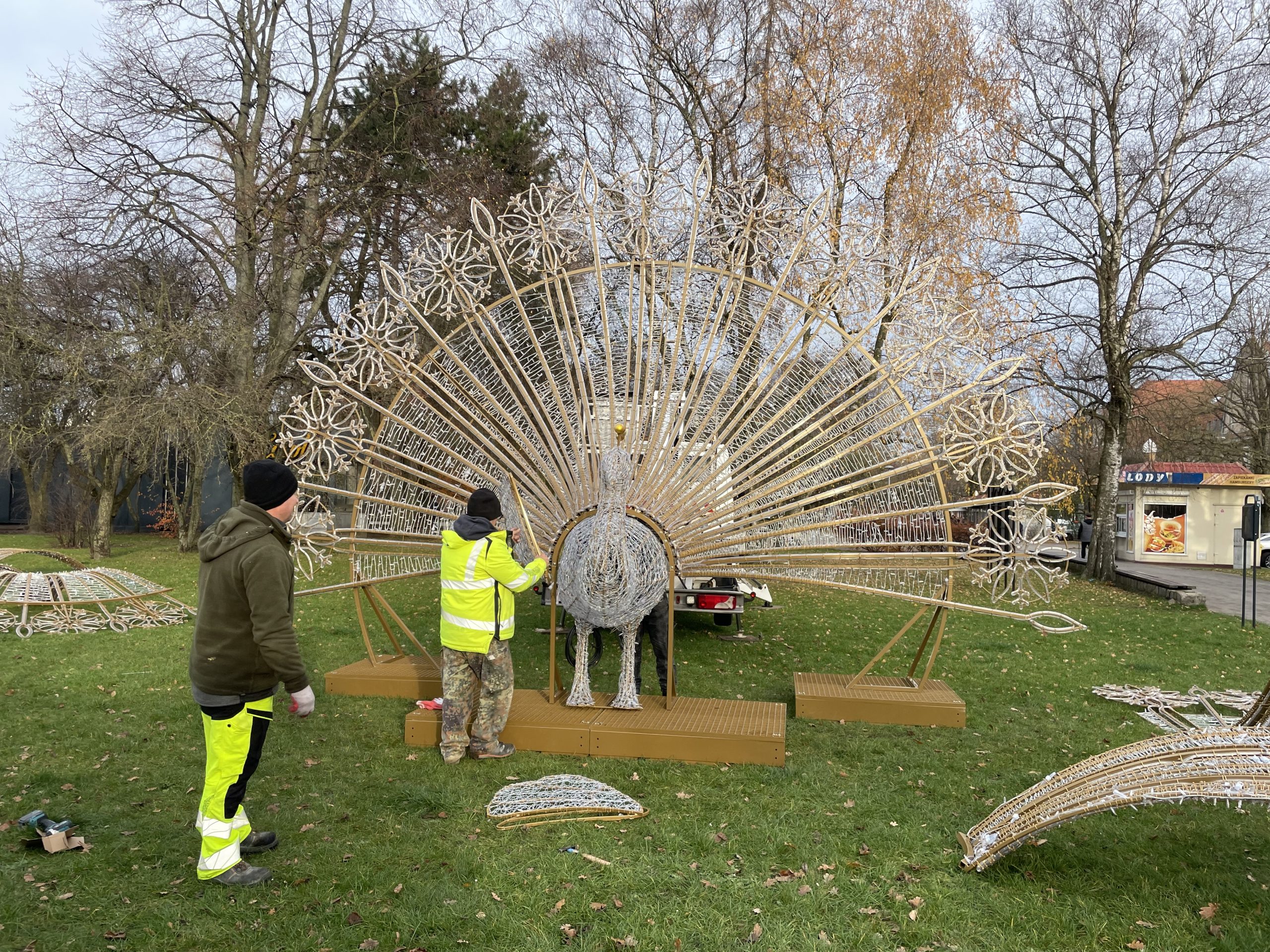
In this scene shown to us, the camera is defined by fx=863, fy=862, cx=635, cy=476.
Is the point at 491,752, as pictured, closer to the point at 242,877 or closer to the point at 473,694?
the point at 473,694

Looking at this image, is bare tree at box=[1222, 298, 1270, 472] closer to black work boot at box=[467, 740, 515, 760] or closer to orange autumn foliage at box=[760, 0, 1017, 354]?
orange autumn foliage at box=[760, 0, 1017, 354]

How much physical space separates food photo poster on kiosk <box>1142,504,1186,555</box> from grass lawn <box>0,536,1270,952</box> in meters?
20.6

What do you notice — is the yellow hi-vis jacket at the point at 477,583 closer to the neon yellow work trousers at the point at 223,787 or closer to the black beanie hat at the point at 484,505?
the black beanie hat at the point at 484,505

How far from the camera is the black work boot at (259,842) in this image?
419cm

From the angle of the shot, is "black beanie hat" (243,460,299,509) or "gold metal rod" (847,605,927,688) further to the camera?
"gold metal rod" (847,605,927,688)

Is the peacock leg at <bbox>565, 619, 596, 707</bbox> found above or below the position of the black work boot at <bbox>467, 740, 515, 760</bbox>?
above

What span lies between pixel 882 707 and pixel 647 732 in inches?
81.8

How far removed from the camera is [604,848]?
431 centimetres

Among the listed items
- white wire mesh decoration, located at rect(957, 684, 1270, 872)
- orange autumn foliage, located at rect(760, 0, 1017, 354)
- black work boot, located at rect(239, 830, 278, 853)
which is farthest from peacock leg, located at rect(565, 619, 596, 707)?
orange autumn foliage, located at rect(760, 0, 1017, 354)

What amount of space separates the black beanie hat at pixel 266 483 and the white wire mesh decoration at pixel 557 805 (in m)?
2.04

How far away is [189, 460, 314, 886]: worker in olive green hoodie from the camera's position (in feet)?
12.5

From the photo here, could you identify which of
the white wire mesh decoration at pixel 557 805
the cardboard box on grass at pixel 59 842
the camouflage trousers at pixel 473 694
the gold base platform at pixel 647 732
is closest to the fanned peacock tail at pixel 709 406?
the gold base platform at pixel 647 732

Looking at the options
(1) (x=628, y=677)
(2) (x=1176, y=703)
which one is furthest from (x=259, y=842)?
(2) (x=1176, y=703)

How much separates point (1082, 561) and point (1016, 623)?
12492 millimetres
